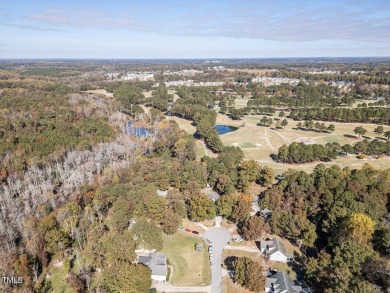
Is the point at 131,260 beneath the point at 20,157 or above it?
beneath

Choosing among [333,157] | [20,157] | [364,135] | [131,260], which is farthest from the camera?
[364,135]

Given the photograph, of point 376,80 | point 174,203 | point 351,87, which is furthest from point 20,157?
point 376,80

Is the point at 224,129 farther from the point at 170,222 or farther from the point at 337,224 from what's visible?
the point at 337,224

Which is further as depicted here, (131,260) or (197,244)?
(197,244)

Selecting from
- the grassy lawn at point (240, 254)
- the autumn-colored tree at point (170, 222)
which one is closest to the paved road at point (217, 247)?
the grassy lawn at point (240, 254)

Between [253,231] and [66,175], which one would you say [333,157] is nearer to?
[253,231]

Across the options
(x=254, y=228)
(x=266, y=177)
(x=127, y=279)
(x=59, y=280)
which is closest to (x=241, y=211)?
(x=254, y=228)
